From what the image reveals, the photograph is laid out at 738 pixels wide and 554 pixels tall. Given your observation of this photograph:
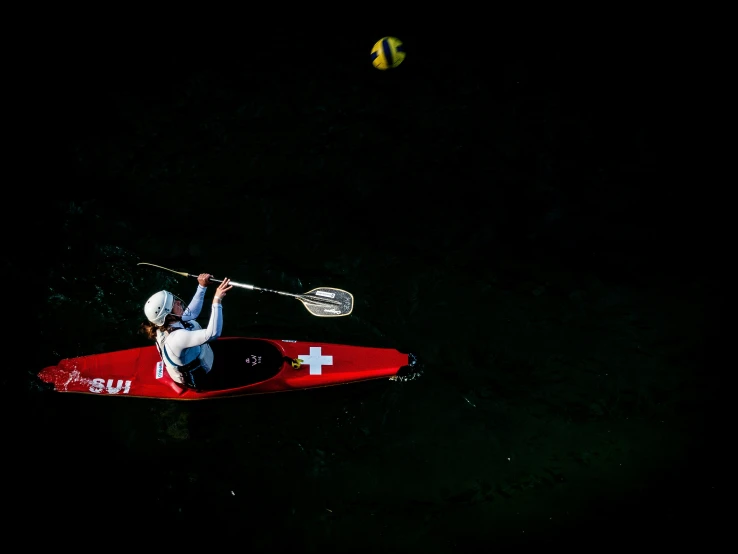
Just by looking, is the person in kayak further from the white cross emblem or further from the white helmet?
the white cross emblem

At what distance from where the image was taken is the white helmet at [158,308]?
4801 mm

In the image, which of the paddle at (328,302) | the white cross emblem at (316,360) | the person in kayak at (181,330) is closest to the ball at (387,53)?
the paddle at (328,302)

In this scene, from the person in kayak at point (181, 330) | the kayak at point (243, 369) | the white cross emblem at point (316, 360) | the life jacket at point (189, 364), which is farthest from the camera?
the white cross emblem at point (316, 360)

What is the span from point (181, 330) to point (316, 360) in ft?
6.09

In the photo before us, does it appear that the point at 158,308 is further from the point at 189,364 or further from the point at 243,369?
the point at 243,369

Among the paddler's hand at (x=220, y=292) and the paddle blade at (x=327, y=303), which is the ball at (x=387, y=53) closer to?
the paddle blade at (x=327, y=303)

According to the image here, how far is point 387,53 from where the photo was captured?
23.9ft

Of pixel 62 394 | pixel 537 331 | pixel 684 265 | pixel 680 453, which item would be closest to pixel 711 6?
pixel 684 265

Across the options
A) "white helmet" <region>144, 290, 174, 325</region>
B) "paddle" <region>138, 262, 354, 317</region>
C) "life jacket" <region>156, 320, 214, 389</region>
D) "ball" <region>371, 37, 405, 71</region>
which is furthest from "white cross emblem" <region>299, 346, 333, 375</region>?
"ball" <region>371, 37, 405, 71</region>

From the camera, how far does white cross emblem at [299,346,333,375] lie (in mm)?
6073

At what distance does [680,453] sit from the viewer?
5.82 metres

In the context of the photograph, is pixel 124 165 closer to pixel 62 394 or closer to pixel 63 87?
pixel 63 87

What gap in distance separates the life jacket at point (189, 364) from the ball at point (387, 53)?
15.5 ft

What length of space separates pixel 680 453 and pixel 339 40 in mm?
7969
